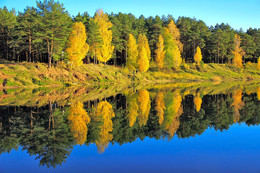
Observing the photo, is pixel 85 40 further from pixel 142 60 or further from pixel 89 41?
pixel 142 60

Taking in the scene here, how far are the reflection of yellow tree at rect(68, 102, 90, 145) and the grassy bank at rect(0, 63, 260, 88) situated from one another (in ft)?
84.4

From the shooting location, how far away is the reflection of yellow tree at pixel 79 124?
35.5ft

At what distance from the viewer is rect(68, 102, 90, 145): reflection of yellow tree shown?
1083 cm

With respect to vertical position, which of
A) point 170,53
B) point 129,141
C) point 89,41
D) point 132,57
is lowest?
point 129,141

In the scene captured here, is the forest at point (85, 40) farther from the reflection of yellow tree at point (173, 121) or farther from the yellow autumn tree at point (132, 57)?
the reflection of yellow tree at point (173, 121)

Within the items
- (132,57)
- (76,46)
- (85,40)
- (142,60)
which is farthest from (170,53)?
(76,46)

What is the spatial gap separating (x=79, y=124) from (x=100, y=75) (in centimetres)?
3759

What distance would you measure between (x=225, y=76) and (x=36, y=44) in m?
54.9

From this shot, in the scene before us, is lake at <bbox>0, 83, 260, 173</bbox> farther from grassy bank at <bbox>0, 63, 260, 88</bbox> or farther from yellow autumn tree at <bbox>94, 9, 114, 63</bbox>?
yellow autumn tree at <bbox>94, 9, 114, 63</bbox>

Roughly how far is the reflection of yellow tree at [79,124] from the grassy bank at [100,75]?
84.4ft

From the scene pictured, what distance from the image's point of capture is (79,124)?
43.0ft

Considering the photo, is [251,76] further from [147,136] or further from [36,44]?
[147,136]

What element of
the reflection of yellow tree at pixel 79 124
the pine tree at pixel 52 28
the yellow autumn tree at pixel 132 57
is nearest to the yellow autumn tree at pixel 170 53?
the yellow autumn tree at pixel 132 57

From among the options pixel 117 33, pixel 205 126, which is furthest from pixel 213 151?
pixel 117 33
